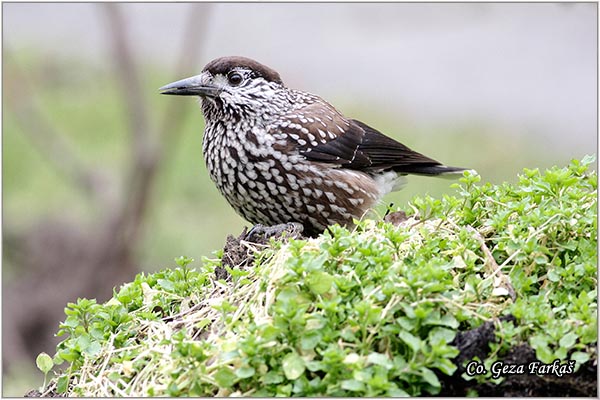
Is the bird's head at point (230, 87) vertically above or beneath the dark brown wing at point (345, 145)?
above

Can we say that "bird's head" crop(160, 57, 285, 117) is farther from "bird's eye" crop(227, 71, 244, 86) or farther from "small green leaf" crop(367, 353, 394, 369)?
"small green leaf" crop(367, 353, 394, 369)

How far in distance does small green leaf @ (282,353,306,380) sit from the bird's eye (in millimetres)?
2964

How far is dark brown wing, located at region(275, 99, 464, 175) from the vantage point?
5.09m

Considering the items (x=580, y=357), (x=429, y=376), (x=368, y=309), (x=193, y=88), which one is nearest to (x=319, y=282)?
(x=368, y=309)

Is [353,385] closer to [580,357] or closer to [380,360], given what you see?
[380,360]

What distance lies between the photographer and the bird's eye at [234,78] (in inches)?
204

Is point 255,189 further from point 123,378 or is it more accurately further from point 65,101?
point 65,101

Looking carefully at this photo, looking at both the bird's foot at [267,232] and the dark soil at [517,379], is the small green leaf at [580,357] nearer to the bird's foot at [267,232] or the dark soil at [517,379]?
the dark soil at [517,379]

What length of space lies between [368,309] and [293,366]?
10.8 inches

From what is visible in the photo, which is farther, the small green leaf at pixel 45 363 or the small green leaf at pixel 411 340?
the small green leaf at pixel 45 363

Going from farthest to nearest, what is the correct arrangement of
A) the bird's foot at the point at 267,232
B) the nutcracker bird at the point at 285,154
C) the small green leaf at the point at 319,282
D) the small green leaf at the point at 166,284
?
the nutcracker bird at the point at 285,154, the bird's foot at the point at 267,232, the small green leaf at the point at 166,284, the small green leaf at the point at 319,282

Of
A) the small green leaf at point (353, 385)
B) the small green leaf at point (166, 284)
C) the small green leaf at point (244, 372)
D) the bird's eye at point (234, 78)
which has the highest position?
the bird's eye at point (234, 78)

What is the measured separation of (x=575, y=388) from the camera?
2.52 m

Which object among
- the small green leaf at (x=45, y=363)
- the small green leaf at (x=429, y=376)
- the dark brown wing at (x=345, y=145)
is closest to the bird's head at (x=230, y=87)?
the dark brown wing at (x=345, y=145)
